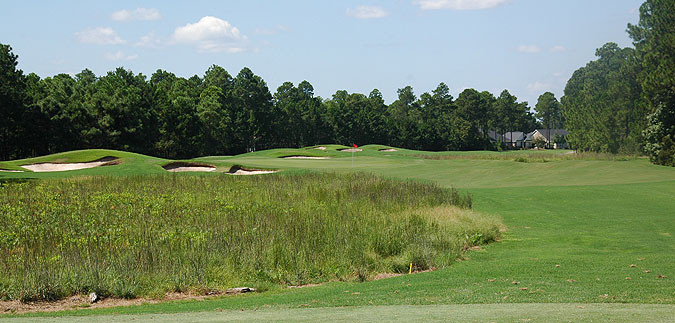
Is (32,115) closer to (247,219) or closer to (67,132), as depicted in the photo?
(67,132)

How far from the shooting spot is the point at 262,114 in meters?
96.1

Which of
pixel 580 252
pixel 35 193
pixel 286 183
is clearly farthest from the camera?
pixel 286 183

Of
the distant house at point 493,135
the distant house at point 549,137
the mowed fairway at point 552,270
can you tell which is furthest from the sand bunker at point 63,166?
the distant house at point 493,135

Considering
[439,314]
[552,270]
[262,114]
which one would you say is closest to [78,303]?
[439,314]

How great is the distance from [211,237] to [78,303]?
4.15 metres

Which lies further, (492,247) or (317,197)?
(317,197)

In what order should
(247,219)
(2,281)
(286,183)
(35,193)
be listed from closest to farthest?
1. (2,281)
2. (247,219)
3. (35,193)
4. (286,183)

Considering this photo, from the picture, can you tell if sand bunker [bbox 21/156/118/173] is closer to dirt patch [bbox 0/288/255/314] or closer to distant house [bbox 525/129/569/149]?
dirt patch [bbox 0/288/255/314]

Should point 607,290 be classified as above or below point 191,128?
below

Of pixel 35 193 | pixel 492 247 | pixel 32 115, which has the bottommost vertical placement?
pixel 492 247

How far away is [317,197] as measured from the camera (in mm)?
22656

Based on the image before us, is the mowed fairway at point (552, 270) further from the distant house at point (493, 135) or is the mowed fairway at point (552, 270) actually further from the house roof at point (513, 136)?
the distant house at point (493, 135)

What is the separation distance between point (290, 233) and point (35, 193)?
1177 cm


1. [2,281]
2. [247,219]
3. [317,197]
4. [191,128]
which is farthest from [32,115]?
[2,281]
